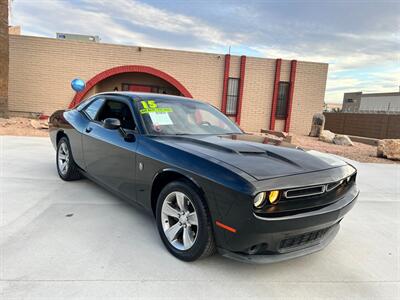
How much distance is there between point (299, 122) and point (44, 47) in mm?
13636

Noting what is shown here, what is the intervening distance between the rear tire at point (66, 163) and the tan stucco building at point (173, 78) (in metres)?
11.1

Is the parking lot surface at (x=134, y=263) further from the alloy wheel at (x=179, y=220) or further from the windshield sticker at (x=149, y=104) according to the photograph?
the windshield sticker at (x=149, y=104)

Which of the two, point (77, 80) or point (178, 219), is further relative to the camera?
point (77, 80)

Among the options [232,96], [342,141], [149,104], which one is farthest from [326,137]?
[149,104]

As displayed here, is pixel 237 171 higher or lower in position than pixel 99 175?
higher

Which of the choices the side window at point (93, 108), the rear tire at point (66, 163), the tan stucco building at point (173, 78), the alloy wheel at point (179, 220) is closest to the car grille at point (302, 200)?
the alloy wheel at point (179, 220)

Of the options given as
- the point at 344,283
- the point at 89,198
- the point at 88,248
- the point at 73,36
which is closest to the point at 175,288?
the point at 88,248

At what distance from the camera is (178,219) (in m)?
2.77

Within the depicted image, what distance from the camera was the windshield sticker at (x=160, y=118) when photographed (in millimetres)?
3402

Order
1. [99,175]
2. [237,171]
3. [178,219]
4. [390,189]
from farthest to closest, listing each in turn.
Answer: [390,189]
[99,175]
[178,219]
[237,171]

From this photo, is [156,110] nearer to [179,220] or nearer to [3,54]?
[179,220]

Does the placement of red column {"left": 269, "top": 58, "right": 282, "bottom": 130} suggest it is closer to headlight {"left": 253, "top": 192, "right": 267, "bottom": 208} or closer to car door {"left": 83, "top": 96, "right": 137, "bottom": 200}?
car door {"left": 83, "top": 96, "right": 137, "bottom": 200}

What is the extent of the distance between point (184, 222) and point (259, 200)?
793mm

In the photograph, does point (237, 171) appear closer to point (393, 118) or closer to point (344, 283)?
point (344, 283)
